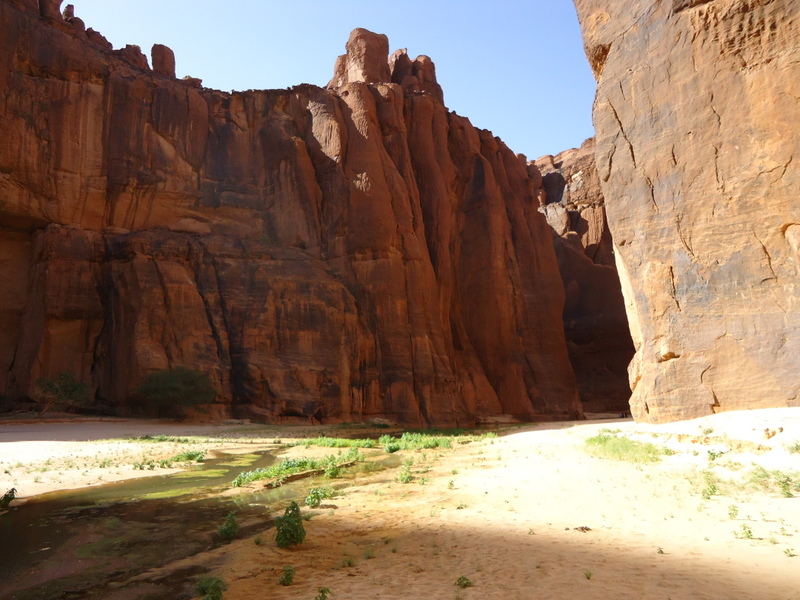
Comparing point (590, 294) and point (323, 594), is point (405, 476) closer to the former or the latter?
point (323, 594)

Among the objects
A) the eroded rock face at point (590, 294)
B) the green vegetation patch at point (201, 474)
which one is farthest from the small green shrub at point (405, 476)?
the eroded rock face at point (590, 294)

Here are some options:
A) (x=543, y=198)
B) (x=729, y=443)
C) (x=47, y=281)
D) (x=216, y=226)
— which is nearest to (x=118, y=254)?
(x=47, y=281)

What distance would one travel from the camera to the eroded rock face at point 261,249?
38125mm

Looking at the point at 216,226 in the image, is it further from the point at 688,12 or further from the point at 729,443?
the point at 729,443

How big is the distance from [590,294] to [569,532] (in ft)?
194

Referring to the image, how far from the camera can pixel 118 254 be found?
1564 inches

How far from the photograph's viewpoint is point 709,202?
15.4 meters

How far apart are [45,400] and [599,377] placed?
159 feet

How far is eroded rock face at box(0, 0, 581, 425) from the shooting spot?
125 ft

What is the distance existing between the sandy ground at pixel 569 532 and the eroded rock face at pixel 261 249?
83.1ft

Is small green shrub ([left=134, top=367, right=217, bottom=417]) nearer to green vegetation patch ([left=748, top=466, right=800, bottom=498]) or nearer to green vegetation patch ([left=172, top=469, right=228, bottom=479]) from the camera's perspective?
green vegetation patch ([left=172, top=469, right=228, bottom=479])

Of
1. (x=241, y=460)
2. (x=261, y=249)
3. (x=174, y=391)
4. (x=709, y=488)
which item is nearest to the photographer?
(x=709, y=488)

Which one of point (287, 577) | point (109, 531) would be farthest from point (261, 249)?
point (287, 577)

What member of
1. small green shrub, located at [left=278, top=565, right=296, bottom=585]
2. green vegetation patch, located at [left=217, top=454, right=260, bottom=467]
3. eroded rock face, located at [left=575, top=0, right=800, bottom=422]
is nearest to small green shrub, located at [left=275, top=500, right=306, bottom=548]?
small green shrub, located at [left=278, top=565, right=296, bottom=585]
